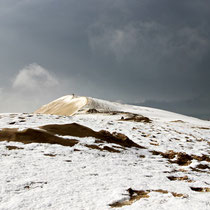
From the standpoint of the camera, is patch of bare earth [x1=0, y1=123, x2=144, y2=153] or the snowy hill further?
patch of bare earth [x1=0, y1=123, x2=144, y2=153]

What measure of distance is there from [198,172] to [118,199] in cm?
432

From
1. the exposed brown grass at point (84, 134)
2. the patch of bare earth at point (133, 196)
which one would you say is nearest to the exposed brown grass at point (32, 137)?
the exposed brown grass at point (84, 134)

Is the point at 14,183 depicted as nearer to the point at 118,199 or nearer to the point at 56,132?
the point at 118,199

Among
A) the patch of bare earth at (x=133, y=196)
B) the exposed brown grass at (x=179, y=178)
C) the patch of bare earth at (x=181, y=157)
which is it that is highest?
the patch of bare earth at (x=181, y=157)

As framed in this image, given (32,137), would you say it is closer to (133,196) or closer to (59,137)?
(59,137)

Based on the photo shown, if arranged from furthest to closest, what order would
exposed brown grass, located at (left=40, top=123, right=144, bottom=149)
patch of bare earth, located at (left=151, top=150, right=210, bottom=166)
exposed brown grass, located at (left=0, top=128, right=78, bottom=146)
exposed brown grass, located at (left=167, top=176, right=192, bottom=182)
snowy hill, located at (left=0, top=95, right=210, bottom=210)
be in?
exposed brown grass, located at (left=40, top=123, right=144, bottom=149) → exposed brown grass, located at (left=0, top=128, right=78, bottom=146) → patch of bare earth, located at (left=151, top=150, right=210, bottom=166) → exposed brown grass, located at (left=167, top=176, right=192, bottom=182) → snowy hill, located at (left=0, top=95, right=210, bottom=210)

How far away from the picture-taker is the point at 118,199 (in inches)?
149

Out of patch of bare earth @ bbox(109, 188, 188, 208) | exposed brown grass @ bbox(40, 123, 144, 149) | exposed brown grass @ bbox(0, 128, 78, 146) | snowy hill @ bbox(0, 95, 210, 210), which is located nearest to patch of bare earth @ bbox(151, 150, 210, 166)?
snowy hill @ bbox(0, 95, 210, 210)

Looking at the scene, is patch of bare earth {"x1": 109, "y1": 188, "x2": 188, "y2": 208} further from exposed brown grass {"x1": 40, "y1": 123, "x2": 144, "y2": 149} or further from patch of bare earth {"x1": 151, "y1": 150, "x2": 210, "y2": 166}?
exposed brown grass {"x1": 40, "y1": 123, "x2": 144, "y2": 149}

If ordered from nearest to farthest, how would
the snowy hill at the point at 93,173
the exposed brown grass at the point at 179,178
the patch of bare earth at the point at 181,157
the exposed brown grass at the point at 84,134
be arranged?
the snowy hill at the point at 93,173 → the exposed brown grass at the point at 179,178 → the patch of bare earth at the point at 181,157 → the exposed brown grass at the point at 84,134

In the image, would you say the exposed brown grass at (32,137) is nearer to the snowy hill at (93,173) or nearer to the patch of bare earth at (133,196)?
the snowy hill at (93,173)

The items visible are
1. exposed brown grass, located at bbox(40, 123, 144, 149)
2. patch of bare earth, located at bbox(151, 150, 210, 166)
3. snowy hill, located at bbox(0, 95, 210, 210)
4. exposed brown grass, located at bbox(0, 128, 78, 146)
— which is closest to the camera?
snowy hill, located at bbox(0, 95, 210, 210)

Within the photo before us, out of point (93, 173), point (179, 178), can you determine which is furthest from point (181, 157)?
point (93, 173)

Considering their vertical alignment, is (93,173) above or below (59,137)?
below
